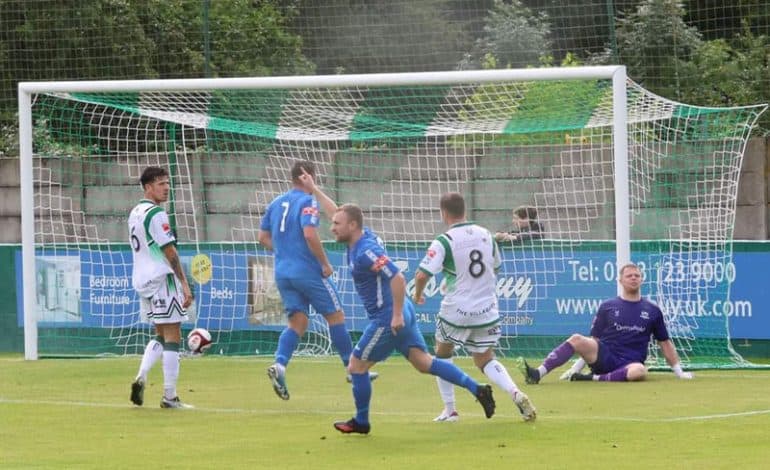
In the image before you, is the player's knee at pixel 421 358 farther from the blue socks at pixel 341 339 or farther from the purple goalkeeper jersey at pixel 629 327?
the purple goalkeeper jersey at pixel 629 327

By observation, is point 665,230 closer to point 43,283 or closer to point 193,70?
point 43,283

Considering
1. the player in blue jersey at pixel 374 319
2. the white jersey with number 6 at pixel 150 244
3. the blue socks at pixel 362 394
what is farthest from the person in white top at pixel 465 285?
the white jersey with number 6 at pixel 150 244

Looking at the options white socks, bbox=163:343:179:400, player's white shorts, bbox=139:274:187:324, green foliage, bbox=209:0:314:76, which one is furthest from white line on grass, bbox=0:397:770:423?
green foliage, bbox=209:0:314:76

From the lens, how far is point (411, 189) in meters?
19.0

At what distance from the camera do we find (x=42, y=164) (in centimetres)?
2075

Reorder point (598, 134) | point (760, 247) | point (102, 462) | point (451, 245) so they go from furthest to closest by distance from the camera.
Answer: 1. point (598, 134)
2. point (760, 247)
3. point (451, 245)
4. point (102, 462)

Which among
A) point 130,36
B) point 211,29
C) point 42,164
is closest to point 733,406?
point 42,164

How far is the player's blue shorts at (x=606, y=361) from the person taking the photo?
46.8 ft

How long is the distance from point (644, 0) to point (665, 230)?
28.0 feet

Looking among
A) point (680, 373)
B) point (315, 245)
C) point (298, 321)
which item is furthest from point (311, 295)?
point (680, 373)

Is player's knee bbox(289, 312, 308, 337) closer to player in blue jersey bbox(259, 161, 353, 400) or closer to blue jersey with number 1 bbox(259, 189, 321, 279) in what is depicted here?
player in blue jersey bbox(259, 161, 353, 400)

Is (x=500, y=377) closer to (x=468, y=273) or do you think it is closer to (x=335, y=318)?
(x=468, y=273)

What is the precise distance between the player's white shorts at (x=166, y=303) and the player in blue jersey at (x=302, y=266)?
1.00m

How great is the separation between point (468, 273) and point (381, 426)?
4.30 ft
